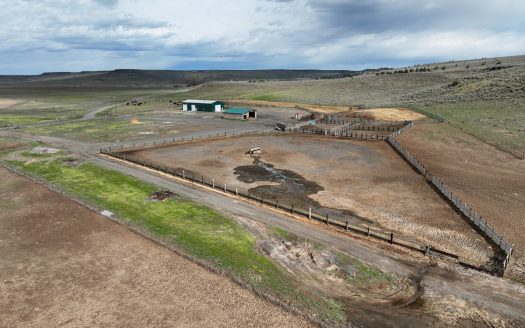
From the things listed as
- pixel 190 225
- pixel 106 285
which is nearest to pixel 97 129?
pixel 190 225

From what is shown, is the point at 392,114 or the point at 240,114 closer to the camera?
the point at 392,114

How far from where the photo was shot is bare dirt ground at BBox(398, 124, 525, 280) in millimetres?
32875

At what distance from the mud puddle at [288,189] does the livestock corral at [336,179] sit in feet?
0.30

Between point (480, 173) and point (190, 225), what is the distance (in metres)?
36.6

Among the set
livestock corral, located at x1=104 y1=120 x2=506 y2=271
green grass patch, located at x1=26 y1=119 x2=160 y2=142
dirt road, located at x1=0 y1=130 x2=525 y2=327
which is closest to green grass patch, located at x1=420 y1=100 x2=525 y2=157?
livestock corral, located at x1=104 y1=120 x2=506 y2=271

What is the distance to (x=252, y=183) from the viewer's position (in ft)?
142

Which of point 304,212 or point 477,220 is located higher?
point 304,212

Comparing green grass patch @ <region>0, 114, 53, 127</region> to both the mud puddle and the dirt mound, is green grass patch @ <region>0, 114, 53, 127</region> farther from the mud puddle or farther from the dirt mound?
the dirt mound

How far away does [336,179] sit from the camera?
4456 cm

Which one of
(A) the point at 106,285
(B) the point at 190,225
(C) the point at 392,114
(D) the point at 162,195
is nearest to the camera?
(A) the point at 106,285

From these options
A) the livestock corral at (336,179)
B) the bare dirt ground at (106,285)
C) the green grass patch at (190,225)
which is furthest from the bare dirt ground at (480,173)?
the bare dirt ground at (106,285)

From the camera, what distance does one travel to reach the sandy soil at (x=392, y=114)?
85.6 m

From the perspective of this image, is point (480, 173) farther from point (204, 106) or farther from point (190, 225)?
point (204, 106)

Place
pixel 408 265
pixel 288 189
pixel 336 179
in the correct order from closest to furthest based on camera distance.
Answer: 1. pixel 408 265
2. pixel 288 189
3. pixel 336 179
